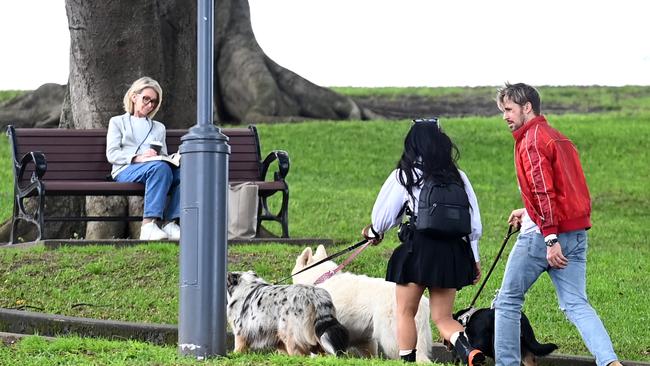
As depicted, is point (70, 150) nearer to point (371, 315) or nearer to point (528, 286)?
point (371, 315)

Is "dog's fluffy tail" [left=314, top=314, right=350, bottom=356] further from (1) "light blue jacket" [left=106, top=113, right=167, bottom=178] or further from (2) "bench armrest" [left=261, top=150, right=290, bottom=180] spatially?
(2) "bench armrest" [left=261, top=150, right=290, bottom=180]

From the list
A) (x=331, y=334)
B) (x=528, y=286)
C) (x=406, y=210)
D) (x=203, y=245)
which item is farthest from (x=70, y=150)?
(x=528, y=286)

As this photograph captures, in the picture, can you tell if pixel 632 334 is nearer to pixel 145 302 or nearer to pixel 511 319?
pixel 511 319

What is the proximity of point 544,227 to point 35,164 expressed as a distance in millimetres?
6160

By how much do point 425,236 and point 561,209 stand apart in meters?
0.87

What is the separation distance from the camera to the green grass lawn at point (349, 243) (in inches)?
370

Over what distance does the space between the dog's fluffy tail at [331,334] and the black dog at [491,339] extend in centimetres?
80

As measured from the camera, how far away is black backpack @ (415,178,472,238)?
7.47m

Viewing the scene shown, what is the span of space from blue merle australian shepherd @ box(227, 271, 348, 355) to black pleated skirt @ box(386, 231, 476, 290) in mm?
572

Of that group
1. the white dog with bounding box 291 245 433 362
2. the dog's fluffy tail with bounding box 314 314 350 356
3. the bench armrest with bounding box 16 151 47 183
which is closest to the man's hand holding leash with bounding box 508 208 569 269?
the white dog with bounding box 291 245 433 362

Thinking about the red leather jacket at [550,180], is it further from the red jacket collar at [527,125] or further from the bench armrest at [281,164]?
the bench armrest at [281,164]

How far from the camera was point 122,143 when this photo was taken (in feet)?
39.5

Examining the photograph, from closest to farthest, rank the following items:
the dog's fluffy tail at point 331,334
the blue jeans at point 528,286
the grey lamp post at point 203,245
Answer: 1. the grey lamp post at point 203,245
2. the blue jeans at point 528,286
3. the dog's fluffy tail at point 331,334

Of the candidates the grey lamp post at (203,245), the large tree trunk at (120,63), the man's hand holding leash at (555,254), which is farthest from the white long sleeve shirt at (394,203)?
the large tree trunk at (120,63)
